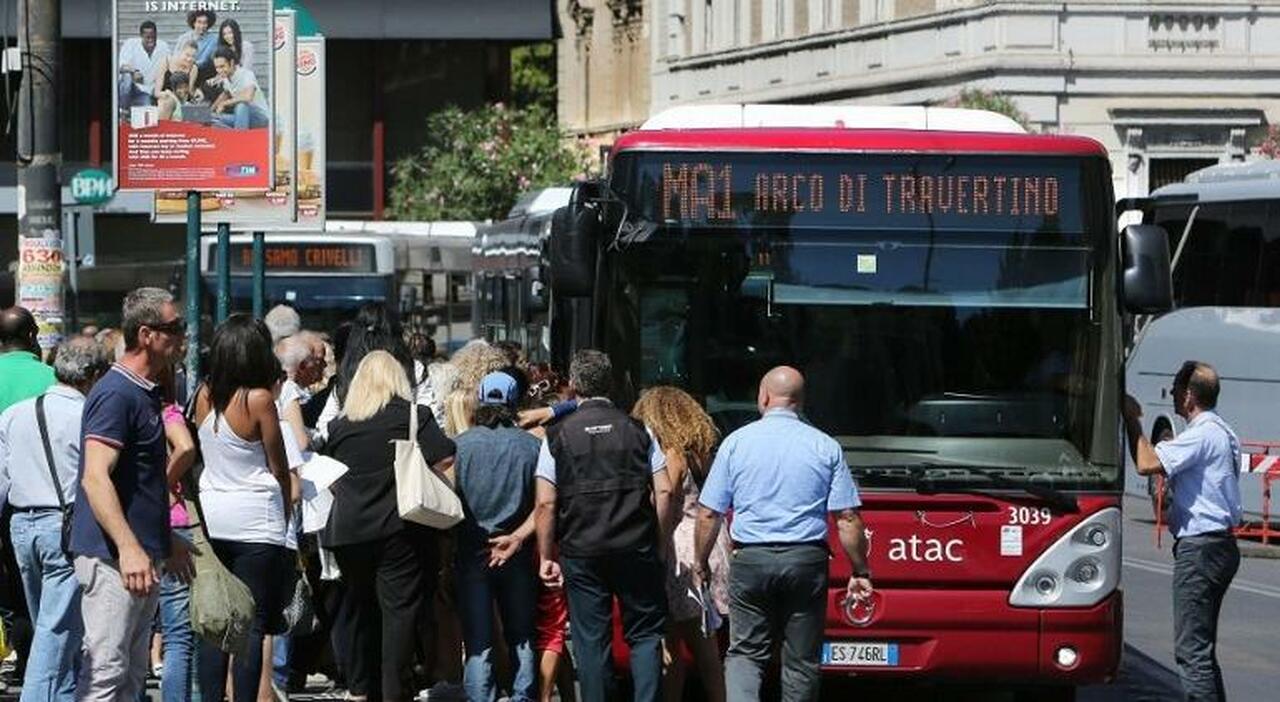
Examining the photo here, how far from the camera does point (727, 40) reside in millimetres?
59031

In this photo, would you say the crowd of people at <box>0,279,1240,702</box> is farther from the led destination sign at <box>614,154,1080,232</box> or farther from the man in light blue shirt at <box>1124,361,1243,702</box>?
the led destination sign at <box>614,154,1080,232</box>

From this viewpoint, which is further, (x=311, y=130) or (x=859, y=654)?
(x=311, y=130)

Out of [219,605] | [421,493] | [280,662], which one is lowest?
[280,662]

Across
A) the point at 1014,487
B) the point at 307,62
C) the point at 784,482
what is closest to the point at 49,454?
the point at 784,482

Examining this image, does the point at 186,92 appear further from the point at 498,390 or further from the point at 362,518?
the point at 362,518

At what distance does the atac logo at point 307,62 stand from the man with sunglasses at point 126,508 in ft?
34.0

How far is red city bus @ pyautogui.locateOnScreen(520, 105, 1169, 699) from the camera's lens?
12547 millimetres

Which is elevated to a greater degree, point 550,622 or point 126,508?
point 126,508

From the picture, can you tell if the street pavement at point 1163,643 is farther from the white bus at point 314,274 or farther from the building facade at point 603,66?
the building facade at point 603,66

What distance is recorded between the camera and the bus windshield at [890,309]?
12.7m

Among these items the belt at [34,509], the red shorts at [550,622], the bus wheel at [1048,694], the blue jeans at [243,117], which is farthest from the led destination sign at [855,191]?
the belt at [34,509]

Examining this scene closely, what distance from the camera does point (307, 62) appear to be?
66.6 feet

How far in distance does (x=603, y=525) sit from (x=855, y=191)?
219 cm

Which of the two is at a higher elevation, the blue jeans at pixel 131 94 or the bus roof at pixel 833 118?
the blue jeans at pixel 131 94
